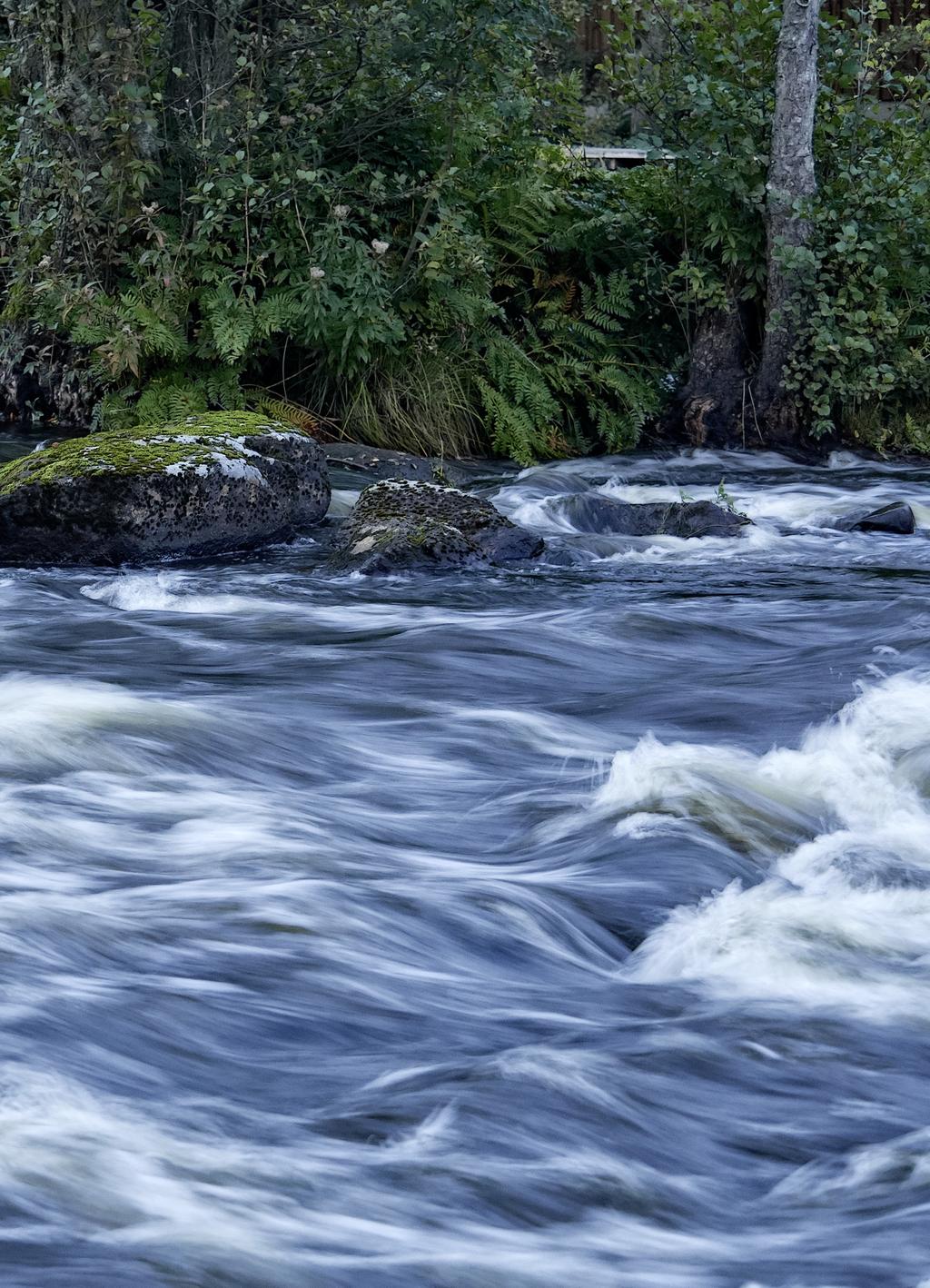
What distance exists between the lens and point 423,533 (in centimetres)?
749

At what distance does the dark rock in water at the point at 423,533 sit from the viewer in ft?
24.3

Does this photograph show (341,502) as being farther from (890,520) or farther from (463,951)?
(463,951)

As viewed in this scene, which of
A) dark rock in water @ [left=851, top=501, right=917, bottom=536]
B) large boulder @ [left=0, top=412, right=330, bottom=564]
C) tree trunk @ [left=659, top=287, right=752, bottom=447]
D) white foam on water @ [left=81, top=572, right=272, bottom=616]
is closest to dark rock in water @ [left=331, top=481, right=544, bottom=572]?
large boulder @ [left=0, top=412, right=330, bottom=564]

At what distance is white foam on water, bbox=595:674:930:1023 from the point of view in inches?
130

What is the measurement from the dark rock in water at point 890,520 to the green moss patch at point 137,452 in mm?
3431

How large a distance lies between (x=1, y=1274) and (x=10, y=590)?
502 centimetres

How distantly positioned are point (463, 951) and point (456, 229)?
26.0ft

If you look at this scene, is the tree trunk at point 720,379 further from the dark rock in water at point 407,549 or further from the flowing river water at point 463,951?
the flowing river water at point 463,951

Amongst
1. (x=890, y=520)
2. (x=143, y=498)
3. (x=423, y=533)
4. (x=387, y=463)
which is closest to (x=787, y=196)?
(x=890, y=520)

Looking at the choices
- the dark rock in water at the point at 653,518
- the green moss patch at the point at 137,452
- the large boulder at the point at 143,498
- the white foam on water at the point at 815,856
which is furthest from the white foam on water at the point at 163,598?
the dark rock in water at the point at 653,518

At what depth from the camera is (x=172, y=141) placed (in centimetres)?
1064

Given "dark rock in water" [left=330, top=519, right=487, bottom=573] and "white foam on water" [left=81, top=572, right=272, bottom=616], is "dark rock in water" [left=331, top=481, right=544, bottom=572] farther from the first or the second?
"white foam on water" [left=81, top=572, right=272, bottom=616]

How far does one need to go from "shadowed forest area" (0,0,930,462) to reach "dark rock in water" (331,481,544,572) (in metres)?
2.72

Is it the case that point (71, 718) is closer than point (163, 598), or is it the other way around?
point (71, 718)
